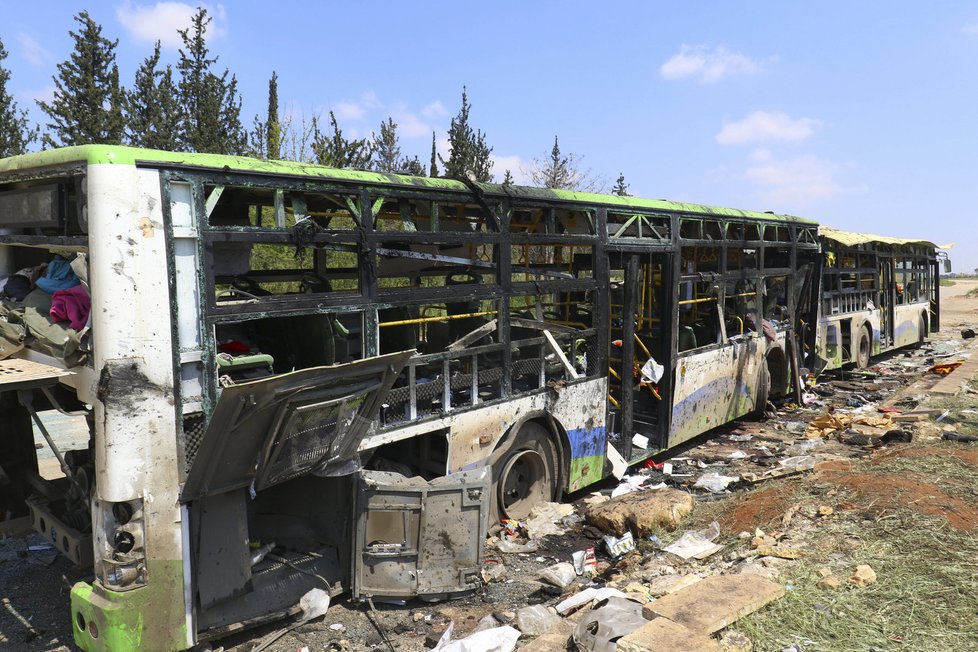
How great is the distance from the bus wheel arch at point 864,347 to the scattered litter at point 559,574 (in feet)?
35.6

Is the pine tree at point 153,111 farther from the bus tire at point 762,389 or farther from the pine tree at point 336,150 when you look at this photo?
the bus tire at point 762,389

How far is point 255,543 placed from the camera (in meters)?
4.30

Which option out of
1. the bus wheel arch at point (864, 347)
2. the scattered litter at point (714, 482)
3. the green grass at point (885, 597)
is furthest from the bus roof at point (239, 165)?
the bus wheel arch at point (864, 347)

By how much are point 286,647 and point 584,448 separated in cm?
327

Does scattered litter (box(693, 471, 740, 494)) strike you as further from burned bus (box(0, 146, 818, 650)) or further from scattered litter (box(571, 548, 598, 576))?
scattered litter (box(571, 548, 598, 576))

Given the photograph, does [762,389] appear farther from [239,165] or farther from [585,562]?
[239,165]

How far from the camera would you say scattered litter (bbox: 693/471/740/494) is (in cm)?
691

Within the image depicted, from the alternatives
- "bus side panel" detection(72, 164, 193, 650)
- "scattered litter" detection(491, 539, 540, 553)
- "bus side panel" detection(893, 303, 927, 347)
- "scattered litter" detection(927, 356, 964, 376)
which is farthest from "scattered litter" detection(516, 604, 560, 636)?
"bus side panel" detection(893, 303, 927, 347)

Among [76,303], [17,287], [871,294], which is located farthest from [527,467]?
[871,294]

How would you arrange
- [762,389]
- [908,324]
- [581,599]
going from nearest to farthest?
[581,599] < [762,389] < [908,324]

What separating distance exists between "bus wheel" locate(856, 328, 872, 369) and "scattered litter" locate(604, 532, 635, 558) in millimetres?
10276

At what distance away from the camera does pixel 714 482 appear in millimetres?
7008

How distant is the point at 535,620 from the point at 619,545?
1.38 metres

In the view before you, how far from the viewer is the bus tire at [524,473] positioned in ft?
18.2
